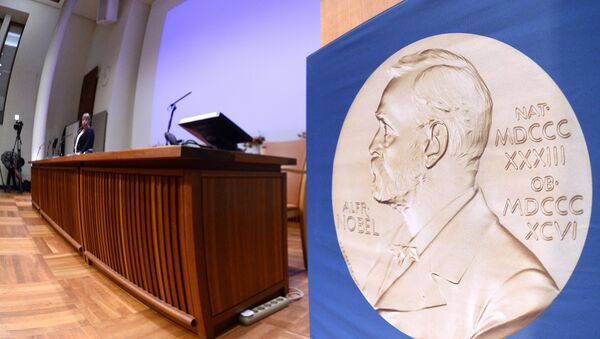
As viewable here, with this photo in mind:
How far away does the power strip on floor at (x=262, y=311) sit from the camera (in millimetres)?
929

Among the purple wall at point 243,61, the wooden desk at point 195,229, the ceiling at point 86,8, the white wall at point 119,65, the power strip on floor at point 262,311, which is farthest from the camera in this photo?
the white wall at point 119,65

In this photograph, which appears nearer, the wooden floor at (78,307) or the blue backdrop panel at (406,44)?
the blue backdrop panel at (406,44)

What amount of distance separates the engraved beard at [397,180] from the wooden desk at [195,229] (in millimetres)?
493

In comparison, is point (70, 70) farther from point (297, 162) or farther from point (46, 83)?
point (297, 162)

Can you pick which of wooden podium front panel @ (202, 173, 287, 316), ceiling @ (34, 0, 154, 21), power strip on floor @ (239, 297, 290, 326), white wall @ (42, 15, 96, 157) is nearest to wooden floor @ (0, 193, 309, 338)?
power strip on floor @ (239, 297, 290, 326)

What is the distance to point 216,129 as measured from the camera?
1254 millimetres

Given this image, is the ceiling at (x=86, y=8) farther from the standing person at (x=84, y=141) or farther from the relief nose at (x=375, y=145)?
the relief nose at (x=375, y=145)

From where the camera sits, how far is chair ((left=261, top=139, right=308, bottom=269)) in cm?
147

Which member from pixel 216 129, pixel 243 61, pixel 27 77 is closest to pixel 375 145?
pixel 216 129

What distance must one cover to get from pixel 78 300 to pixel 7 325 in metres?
0.21

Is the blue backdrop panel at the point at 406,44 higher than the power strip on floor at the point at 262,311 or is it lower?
higher

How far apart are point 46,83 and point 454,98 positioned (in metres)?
5.70

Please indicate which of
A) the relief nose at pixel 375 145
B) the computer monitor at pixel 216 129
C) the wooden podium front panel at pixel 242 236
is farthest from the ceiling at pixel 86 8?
the relief nose at pixel 375 145

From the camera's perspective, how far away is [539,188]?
0.31 meters
